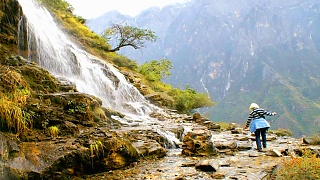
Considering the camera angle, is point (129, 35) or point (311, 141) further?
point (129, 35)

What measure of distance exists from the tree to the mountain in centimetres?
3123

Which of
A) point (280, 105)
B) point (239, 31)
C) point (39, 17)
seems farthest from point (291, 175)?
point (239, 31)

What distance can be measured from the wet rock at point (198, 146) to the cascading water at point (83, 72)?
217 inches

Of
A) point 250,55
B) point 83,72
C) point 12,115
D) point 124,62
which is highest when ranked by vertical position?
point 250,55

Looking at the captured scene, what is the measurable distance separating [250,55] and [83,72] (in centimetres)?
12839

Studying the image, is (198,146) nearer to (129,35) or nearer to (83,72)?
(83,72)

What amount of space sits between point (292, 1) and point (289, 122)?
137573 millimetres

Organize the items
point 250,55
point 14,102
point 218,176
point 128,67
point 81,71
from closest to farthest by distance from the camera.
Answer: point 218,176
point 14,102
point 81,71
point 128,67
point 250,55

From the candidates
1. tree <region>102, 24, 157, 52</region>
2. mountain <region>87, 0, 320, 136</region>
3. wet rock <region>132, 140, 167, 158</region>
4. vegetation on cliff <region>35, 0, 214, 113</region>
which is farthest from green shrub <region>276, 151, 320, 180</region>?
mountain <region>87, 0, 320, 136</region>

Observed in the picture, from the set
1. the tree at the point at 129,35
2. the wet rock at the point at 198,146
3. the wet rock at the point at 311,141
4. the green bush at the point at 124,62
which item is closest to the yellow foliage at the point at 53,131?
the wet rock at the point at 198,146

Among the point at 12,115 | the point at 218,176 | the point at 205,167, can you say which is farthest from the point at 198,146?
the point at 12,115

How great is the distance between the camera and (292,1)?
172 meters

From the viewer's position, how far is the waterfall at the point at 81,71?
15.4m

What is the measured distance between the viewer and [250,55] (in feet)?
445
